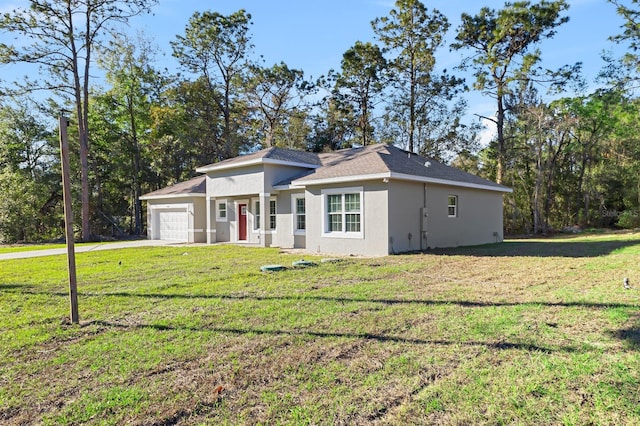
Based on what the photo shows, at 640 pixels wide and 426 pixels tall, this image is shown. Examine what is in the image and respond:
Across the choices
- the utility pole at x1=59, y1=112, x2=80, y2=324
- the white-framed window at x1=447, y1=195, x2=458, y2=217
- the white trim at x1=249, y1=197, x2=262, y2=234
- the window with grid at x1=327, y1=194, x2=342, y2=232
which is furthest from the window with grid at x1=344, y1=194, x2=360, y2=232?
the utility pole at x1=59, y1=112, x2=80, y2=324

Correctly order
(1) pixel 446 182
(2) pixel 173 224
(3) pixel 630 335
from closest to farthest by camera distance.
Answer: (3) pixel 630 335 < (1) pixel 446 182 < (2) pixel 173 224

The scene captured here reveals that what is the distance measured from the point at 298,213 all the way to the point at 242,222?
435cm

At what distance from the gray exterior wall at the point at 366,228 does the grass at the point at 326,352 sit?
469cm

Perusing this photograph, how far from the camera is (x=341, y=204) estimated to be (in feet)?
44.9

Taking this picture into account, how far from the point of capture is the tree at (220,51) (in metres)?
29.8

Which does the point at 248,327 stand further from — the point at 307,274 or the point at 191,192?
the point at 191,192

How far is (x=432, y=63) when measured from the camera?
94.5ft

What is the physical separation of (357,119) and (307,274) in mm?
24789

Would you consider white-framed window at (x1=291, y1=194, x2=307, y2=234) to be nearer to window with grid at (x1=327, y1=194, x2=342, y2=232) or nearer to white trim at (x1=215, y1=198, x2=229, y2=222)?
window with grid at (x1=327, y1=194, x2=342, y2=232)

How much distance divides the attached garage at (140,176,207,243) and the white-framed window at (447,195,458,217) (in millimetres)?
12711

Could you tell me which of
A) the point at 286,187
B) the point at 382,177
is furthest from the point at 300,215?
the point at 382,177

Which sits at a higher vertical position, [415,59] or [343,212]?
[415,59]

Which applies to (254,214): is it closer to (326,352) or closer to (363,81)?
(326,352)

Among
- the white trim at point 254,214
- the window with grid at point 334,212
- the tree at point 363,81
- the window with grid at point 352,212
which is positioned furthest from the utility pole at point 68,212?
the tree at point 363,81
